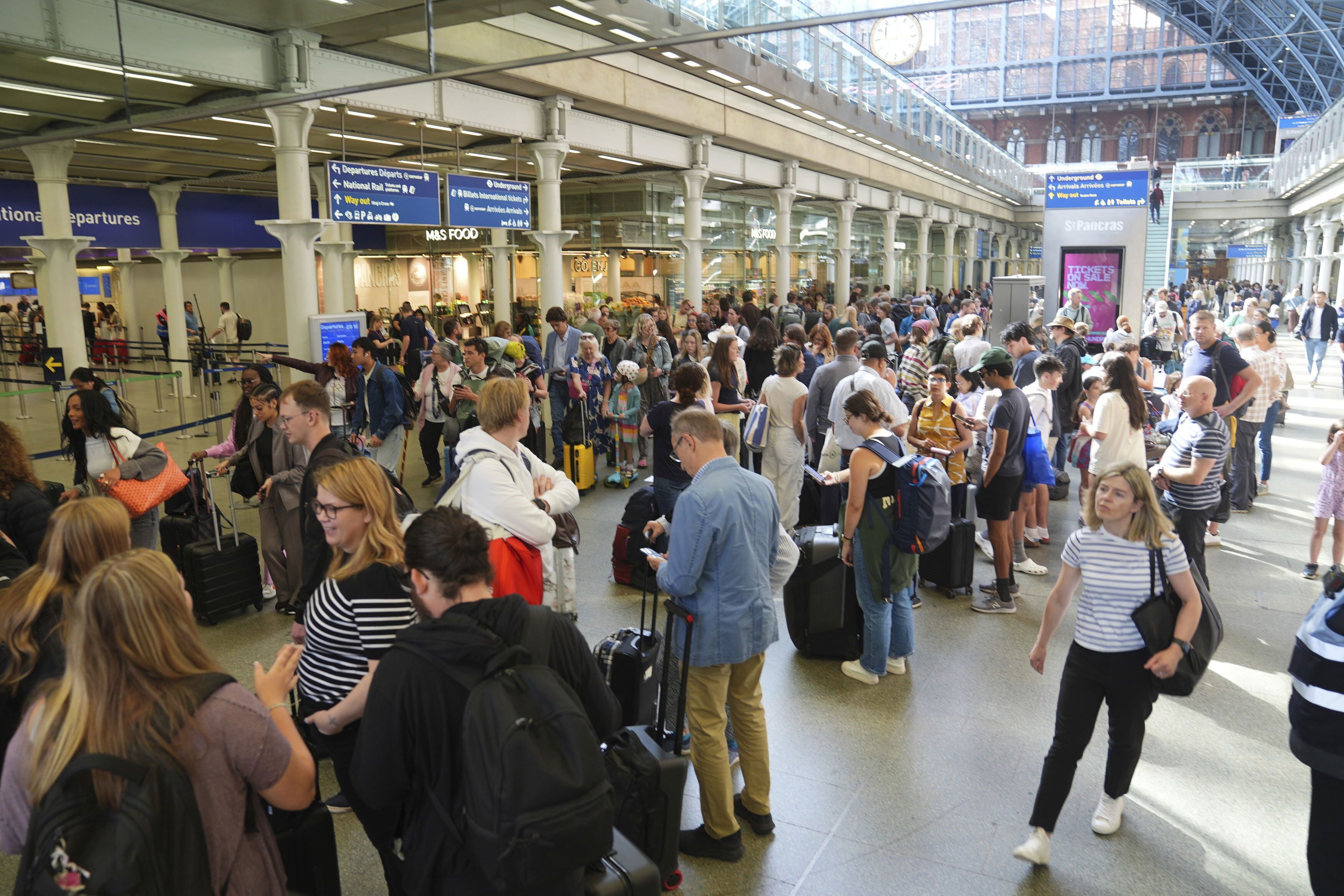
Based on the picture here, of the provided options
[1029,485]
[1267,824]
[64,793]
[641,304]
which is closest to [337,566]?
[64,793]

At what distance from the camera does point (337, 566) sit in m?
2.94

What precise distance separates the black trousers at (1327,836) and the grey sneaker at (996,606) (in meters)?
3.40

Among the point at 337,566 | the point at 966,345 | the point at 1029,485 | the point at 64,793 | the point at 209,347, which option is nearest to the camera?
the point at 64,793

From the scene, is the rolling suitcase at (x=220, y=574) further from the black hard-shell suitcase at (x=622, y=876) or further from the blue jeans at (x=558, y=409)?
the black hard-shell suitcase at (x=622, y=876)

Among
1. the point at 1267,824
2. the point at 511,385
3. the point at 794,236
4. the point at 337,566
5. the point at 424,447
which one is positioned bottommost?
the point at 1267,824

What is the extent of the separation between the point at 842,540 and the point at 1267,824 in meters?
2.29

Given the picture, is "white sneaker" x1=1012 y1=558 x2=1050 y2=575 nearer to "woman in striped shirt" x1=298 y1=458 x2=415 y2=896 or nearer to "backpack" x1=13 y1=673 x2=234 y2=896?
"woman in striped shirt" x1=298 y1=458 x2=415 y2=896

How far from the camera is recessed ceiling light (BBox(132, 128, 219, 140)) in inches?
519

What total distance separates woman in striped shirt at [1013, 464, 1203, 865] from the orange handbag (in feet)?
16.9

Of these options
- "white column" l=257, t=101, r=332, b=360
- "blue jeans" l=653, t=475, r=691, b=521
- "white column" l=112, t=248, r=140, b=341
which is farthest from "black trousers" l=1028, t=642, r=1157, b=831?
"white column" l=112, t=248, r=140, b=341

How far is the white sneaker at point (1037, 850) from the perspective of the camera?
11.1ft

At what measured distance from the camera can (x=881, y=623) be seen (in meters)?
4.91

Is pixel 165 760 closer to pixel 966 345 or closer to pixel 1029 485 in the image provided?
pixel 1029 485

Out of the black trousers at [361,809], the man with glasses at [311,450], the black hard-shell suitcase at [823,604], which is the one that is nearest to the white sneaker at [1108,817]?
the black hard-shell suitcase at [823,604]
